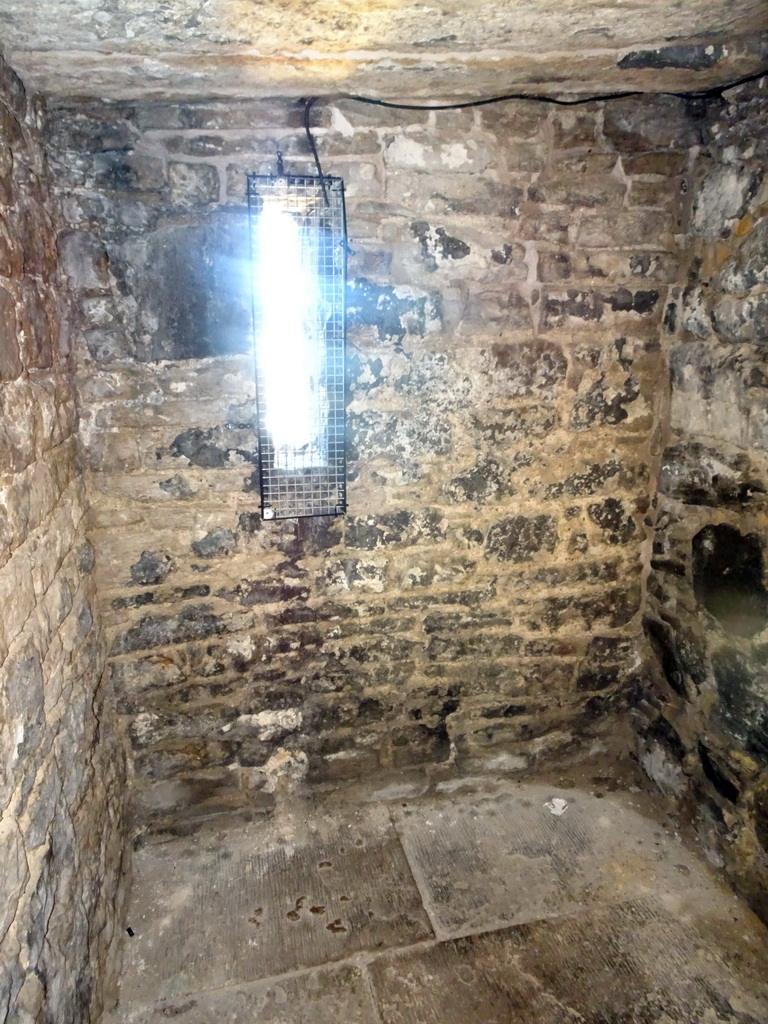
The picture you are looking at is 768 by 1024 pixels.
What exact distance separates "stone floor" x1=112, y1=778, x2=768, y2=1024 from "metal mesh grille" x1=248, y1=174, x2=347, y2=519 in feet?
4.47

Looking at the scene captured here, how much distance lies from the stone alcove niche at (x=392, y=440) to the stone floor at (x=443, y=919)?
6.5 inches

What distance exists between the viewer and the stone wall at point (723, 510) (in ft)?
6.36

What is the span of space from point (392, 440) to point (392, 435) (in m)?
0.02

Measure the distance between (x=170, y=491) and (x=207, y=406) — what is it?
0.33 m

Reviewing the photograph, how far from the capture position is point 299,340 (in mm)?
2080

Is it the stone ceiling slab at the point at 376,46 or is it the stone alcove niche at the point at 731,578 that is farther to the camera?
the stone alcove niche at the point at 731,578

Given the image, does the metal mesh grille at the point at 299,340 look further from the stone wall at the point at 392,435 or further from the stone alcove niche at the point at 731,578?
the stone alcove niche at the point at 731,578

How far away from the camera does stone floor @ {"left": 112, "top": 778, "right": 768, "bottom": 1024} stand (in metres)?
1.84

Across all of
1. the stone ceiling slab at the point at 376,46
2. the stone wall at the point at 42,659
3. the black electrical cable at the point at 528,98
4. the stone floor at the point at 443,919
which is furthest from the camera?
the black electrical cable at the point at 528,98

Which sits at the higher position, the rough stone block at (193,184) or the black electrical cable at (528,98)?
the black electrical cable at (528,98)

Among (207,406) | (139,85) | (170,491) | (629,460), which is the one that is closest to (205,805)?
(170,491)

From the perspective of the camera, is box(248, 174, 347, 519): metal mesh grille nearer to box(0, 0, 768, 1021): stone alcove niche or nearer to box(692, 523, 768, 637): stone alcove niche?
box(0, 0, 768, 1021): stone alcove niche

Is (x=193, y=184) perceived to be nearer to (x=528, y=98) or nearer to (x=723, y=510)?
(x=528, y=98)

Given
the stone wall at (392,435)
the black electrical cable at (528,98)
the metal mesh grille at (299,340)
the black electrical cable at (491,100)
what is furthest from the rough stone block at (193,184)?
the black electrical cable at (528,98)
